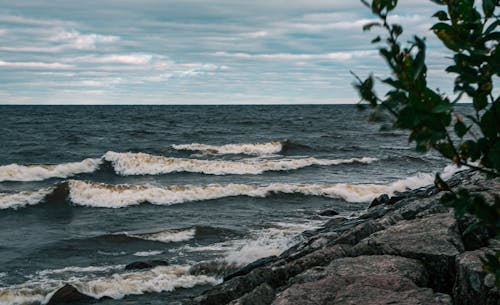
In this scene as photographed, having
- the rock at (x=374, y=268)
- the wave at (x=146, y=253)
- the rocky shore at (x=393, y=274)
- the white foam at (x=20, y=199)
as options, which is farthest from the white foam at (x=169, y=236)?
the rock at (x=374, y=268)

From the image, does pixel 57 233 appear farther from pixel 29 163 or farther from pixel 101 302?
pixel 29 163

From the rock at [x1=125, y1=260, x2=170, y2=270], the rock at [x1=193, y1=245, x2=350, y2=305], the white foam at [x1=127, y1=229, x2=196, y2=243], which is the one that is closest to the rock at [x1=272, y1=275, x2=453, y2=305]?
the rock at [x1=193, y1=245, x2=350, y2=305]

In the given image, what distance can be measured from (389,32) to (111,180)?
26229 millimetres

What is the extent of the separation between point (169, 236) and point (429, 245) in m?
9.27

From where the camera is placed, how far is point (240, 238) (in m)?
14.2

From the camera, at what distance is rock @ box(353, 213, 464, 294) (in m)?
5.88

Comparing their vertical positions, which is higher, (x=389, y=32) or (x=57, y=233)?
(x=389, y=32)

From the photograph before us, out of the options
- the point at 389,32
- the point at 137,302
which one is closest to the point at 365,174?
the point at 137,302

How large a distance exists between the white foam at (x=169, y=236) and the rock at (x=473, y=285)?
9.89 meters

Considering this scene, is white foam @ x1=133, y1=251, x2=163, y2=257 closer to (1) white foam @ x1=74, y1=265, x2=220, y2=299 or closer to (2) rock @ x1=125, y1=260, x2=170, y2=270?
(2) rock @ x1=125, y1=260, x2=170, y2=270

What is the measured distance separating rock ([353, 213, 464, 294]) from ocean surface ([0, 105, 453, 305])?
261cm

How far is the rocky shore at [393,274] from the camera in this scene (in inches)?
191

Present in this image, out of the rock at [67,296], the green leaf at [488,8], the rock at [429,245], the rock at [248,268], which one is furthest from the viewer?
the rock at [67,296]

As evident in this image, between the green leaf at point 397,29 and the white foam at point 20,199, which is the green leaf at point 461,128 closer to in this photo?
the green leaf at point 397,29
